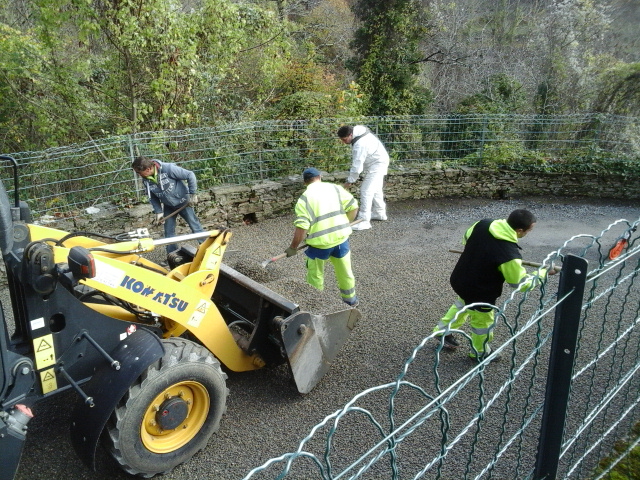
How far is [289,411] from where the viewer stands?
4387 mm

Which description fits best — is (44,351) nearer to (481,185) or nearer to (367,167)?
(367,167)

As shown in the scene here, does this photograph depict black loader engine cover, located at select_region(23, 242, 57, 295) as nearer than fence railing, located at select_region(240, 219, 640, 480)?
No

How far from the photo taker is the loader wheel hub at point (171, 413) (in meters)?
3.62

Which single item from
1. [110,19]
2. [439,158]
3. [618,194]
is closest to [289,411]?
[110,19]

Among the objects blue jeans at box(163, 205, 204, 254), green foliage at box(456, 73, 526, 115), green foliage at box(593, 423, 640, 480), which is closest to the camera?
green foliage at box(593, 423, 640, 480)

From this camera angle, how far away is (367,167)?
9.38m

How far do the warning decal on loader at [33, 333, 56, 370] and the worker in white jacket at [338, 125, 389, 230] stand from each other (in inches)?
241

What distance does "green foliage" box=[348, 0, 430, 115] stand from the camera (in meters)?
14.0

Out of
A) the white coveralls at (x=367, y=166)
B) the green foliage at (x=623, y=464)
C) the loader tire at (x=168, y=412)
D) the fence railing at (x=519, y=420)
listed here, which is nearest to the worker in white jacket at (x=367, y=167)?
the white coveralls at (x=367, y=166)

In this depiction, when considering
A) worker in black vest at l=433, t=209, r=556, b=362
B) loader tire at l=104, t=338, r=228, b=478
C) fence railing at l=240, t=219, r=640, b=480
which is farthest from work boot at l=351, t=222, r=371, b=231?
loader tire at l=104, t=338, r=228, b=478

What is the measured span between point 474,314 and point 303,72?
33.1 feet

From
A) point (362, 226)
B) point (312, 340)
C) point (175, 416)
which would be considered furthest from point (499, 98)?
point (175, 416)

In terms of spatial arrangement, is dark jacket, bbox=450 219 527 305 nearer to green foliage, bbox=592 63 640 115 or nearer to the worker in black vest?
the worker in black vest

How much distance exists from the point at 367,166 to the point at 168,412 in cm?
656
